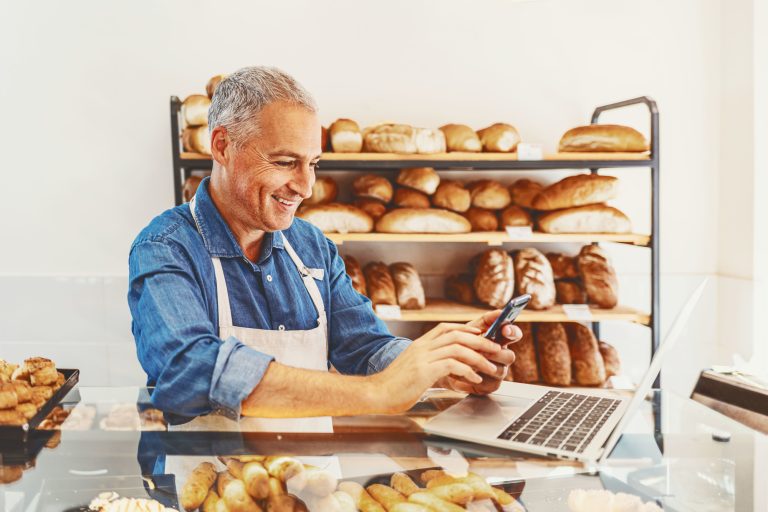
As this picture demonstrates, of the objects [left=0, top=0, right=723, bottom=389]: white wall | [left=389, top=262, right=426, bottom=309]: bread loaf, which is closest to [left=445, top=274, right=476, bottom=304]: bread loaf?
[left=389, top=262, right=426, bottom=309]: bread loaf

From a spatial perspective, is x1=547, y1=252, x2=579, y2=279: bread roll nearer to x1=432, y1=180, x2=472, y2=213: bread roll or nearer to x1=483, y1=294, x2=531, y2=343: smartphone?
x1=432, y1=180, x2=472, y2=213: bread roll

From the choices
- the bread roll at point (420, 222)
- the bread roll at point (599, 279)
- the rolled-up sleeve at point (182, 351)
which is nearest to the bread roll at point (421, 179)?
the bread roll at point (420, 222)

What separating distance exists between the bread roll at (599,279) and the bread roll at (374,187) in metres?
1.05

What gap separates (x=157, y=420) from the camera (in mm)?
1147

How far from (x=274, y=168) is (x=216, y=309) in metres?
0.36

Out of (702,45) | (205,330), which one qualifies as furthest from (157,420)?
(702,45)

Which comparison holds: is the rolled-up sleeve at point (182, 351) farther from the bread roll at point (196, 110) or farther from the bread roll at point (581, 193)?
the bread roll at point (581, 193)

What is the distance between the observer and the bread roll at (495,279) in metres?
3.14

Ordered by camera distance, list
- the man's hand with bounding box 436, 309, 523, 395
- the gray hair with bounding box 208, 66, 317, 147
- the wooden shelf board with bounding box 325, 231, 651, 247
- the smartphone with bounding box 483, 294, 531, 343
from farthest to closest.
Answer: the wooden shelf board with bounding box 325, 231, 651, 247 → the gray hair with bounding box 208, 66, 317, 147 → the man's hand with bounding box 436, 309, 523, 395 → the smartphone with bounding box 483, 294, 531, 343

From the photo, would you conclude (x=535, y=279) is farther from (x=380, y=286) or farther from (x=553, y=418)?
(x=553, y=418)

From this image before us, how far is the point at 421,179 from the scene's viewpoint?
3.18 metres

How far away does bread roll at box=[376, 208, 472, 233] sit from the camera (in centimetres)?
306

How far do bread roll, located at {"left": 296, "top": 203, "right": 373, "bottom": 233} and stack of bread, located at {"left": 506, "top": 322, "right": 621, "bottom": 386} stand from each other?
3.13 ft

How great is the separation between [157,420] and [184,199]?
6.59ft
